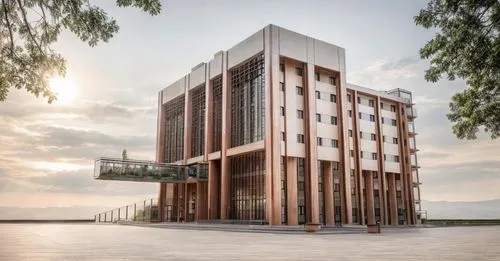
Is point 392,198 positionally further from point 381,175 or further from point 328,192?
point 328,192

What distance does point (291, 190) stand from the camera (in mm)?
39500

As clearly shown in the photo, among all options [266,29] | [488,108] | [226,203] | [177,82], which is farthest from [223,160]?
[488,108]

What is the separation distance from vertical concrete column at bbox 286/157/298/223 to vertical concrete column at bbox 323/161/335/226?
209 inches

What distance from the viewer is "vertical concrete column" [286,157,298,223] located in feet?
127

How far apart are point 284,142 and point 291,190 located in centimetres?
483

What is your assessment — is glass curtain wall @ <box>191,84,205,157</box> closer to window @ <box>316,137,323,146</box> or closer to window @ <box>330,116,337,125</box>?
window @ <box>316,137,323,146</box>

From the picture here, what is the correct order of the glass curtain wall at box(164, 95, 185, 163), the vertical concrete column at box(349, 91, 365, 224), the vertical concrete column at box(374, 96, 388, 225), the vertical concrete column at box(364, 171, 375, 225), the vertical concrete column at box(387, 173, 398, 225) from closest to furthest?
the vertical concrete column at box(349, 91, 365, 224) → the vertical concrete column at box(364, 171, 375, 225) → the vertical concrete column at box(374, 96, 388, 225) → the vertical concrete column at box(387, 173, 398, 225) → the glass curtain wall at box(164, 95, 185, 163)

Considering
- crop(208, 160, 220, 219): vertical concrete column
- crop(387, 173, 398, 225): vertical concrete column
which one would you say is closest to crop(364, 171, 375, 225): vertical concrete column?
crop(387, 173, 398, 225): vertical concrete column

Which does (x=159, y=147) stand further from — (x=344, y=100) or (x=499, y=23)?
(x=499, y=23)

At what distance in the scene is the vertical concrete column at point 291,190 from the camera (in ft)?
127

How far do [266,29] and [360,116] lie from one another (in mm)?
19626

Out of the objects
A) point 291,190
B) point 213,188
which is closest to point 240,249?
point 291,190

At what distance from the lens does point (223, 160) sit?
43.8m

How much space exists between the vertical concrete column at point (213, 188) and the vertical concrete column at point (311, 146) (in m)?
11.2
